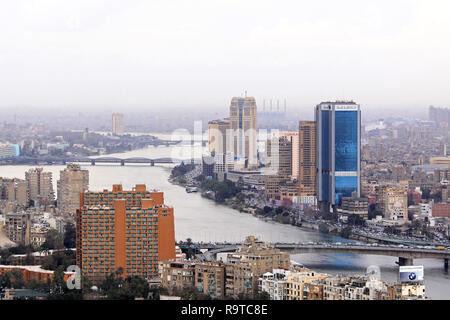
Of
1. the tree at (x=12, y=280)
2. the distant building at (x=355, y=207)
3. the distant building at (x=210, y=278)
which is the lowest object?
the tree at (x=12, y=280)

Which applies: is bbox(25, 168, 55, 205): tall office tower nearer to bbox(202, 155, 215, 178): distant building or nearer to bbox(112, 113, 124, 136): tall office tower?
bbox(202, 155, 215, 178): distant building

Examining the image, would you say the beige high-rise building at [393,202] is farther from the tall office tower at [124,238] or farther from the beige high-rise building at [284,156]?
the tall office tower at [124,238]

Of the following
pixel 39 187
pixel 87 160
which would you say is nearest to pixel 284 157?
pixel 39 187

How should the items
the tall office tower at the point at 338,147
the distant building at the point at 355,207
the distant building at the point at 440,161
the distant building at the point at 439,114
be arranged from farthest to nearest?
the distant building at the point at 440,161 → the distant building at the point at 439,114 → the tall office tower at the point at 338,147 → the distant building at the point at 355,207

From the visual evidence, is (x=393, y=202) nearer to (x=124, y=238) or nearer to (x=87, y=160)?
(x=124, y=238)

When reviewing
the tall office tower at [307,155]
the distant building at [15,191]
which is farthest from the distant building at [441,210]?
the distant building at [15,191]
